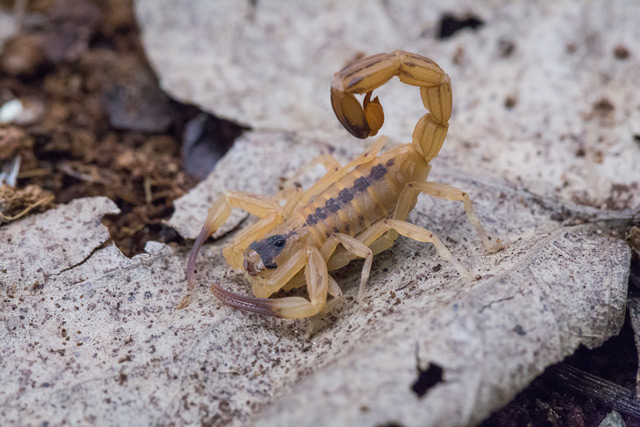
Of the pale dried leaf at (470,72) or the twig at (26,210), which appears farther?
the pale dried leaf at (470,72)

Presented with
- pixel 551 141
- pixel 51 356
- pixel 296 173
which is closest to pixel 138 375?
pixel 51 356

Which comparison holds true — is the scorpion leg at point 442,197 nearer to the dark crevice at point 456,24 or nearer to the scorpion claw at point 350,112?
the scorpion claw at point 350,112

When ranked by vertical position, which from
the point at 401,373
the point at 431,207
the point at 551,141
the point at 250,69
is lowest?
the point at 401,373

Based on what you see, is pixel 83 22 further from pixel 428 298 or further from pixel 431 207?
pixel 428 298

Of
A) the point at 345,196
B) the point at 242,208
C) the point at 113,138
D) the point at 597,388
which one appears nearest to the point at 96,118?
the point at 113,138

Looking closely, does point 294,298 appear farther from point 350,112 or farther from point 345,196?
point 350,112

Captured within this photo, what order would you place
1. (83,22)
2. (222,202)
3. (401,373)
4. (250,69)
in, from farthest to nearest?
(83,22) → (250,69) → (222,202) → (401,373)

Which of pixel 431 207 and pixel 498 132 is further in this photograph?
pixel 498 132

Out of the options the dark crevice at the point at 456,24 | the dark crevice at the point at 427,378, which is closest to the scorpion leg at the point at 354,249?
the dark crevice at the point at 427,378
